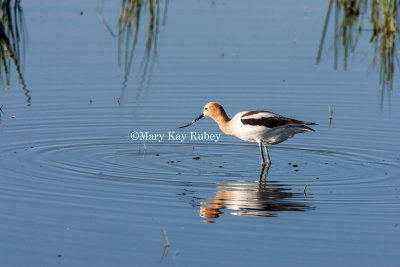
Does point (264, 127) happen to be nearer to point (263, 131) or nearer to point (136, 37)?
point (263, 131)

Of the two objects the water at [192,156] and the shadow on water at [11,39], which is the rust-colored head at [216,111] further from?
the shadow on water at [11,39]

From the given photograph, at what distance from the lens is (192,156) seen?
1088 centimetres

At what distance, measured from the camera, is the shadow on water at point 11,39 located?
14916 mm

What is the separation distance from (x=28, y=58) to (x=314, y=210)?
9.04 metres

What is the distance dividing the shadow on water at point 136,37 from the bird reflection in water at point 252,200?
16.8ft

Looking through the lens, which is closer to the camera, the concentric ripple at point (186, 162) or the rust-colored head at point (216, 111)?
the concentric ripple at point (186, 162)

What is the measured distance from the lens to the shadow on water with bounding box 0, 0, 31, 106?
48.9ft

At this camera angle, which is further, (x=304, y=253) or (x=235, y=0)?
(x=235, y=0)

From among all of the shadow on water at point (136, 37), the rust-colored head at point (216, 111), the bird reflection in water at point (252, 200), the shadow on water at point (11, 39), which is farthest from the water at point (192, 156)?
the rust-colored head at point (216, 111)

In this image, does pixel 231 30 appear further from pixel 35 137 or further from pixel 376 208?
pixel 376 208

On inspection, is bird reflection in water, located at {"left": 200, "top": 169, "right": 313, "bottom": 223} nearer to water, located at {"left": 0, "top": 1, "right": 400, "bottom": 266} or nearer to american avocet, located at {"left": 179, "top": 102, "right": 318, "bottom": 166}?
water, located at {"left": 0, "top": 1, "right": 400, "bottom": 266}

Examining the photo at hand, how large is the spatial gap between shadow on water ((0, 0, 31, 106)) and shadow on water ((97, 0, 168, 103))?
1.97 m

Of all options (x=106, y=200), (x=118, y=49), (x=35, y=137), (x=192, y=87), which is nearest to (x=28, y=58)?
(x=118, y=49)

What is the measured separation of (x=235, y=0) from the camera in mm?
22406
